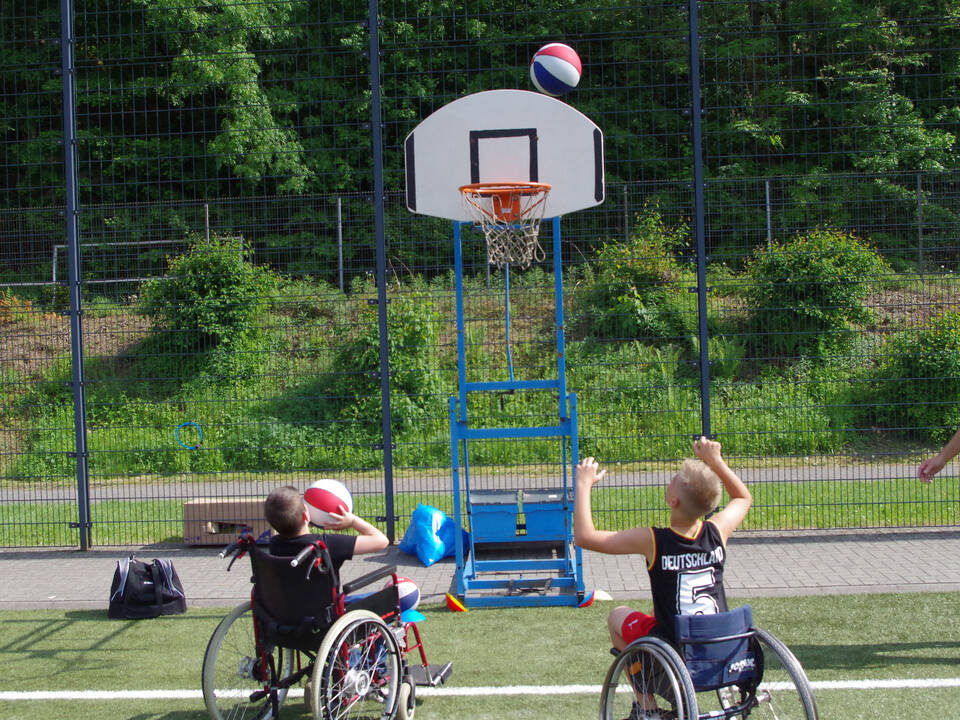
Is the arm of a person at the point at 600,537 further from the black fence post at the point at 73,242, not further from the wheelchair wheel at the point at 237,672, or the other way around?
the black fence post at the point at 73,242

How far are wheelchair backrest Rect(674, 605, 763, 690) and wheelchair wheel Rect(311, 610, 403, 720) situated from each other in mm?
1467

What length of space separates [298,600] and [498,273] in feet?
18.8

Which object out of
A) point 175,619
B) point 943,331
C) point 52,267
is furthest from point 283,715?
point 943,331

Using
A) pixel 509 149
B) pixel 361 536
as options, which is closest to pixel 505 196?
pixel 509 149

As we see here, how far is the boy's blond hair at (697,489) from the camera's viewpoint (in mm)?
3801

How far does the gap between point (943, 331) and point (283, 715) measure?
25.3ft

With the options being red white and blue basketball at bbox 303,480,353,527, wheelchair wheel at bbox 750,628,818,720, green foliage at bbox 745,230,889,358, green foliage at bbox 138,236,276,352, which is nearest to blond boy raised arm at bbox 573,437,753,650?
wheelchair wheel at bbox 750,628,818,720

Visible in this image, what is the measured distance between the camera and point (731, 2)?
881 cm

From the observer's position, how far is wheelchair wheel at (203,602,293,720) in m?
4.44

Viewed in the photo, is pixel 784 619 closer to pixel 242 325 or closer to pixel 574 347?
pixel 574 347

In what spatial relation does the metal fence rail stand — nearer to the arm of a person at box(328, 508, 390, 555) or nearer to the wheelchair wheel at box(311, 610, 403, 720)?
the arm of a person at box(328, 508, 390, 555)

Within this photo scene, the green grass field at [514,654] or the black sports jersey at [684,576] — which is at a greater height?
the black sports jersey at [684,576]

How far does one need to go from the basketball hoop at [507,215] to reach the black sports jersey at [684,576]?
4.04 m

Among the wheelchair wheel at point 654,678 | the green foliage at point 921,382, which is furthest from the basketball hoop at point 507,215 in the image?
the wheelchair wheel at point 654,678
